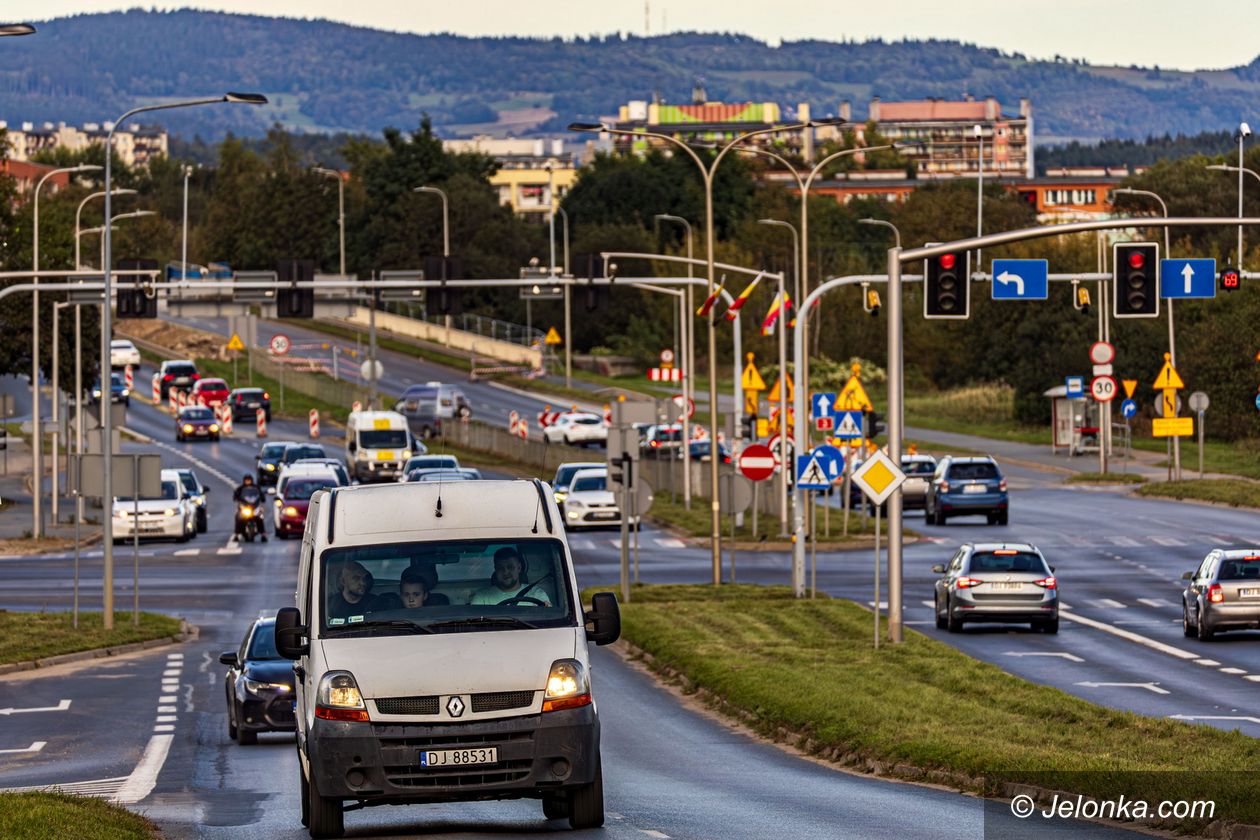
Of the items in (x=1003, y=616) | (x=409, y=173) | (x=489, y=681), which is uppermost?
(x=409, y=173)

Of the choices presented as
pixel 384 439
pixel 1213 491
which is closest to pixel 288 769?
pixel 1213 491

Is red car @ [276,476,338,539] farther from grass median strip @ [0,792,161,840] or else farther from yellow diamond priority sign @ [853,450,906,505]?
grass median strip @ [0,792,161,840]

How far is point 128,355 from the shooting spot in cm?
11906

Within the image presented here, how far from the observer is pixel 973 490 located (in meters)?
59.1

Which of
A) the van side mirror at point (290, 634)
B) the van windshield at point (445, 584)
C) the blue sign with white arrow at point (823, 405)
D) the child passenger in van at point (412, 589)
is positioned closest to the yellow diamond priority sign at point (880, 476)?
the van windshield at point (445, 584)

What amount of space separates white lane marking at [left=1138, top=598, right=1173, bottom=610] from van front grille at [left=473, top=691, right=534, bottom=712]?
2724 cm

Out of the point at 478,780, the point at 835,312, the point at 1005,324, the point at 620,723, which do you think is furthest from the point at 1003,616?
the point at 835,312

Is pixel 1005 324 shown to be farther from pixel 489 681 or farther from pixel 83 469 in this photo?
pixel 489 681

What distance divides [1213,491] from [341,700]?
5417cm

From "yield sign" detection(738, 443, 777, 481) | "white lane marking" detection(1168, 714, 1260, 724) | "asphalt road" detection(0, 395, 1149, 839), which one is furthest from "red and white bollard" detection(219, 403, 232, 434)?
"white lane marking" detection(1168, 714, 1260, 724)

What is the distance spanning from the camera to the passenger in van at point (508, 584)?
1577 centimetres

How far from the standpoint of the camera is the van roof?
1602 centimetres

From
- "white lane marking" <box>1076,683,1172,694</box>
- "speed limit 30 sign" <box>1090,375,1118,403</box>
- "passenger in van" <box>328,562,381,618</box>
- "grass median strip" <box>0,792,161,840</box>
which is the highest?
"passenger in van" <box>328,562,381,618</box>

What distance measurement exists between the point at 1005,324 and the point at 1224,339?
25558mm
